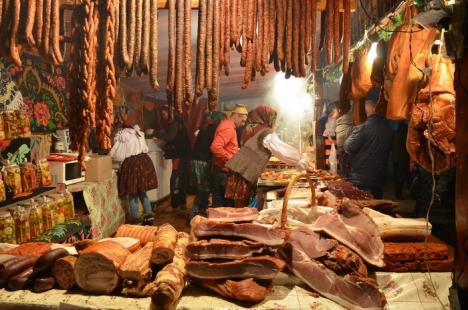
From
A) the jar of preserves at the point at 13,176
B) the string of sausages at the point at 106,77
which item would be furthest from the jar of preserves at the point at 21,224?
the string of sausages at the point at 106,77

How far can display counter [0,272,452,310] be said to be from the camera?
2381mm

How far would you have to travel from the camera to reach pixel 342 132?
7.57 meters

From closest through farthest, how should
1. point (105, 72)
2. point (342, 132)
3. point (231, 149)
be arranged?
point (105, 72), point (342, 132), point (231, 149)

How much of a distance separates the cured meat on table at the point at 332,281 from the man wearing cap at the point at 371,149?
3.93 metres

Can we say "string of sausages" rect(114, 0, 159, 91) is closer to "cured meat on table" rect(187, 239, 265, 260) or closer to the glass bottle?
"cured meat on table" rect(187, 239, 265, 260)

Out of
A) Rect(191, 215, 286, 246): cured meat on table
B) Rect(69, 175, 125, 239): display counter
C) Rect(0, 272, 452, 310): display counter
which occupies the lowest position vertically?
Rect(69, 175, 125, 239): display counter

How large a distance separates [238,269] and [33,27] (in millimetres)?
2160

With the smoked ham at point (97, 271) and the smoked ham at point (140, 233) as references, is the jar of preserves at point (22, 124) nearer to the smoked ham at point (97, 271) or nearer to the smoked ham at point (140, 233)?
the smoked ham at point (140, 233)

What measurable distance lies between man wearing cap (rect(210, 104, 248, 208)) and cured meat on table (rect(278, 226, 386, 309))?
546cm

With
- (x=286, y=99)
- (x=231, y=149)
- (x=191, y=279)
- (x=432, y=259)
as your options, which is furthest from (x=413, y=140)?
(x=286, y=99)

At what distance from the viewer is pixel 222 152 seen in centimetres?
810

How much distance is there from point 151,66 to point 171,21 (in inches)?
13.6

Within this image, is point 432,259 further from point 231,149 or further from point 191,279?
point 231,149

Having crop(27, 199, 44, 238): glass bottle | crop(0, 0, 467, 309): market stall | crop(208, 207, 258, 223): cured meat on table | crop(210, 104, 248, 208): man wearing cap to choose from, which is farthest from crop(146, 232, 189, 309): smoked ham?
crop(210, 104, 248, 208): man wearing cap
